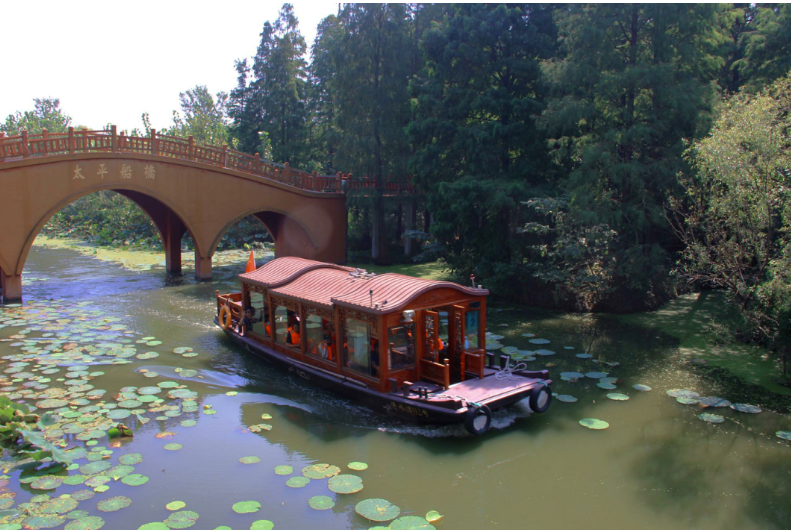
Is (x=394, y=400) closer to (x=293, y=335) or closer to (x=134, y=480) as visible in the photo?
(x=293, y=335)

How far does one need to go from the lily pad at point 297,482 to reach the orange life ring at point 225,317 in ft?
21.8

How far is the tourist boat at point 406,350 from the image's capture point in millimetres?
8680

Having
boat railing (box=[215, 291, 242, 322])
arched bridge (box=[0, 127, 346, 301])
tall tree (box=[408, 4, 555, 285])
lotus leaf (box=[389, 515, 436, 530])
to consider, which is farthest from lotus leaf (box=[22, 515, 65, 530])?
tall tree (box=[408, 4, 555, 285])

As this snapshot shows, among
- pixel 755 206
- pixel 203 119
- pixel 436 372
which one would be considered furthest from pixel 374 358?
pixel 203 119

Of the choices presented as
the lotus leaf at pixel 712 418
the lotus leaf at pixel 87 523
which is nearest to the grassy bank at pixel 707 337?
the lotus leaf at pixel 712 418

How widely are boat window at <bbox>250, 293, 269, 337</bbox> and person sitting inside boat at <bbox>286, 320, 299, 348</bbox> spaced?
0.86 meters

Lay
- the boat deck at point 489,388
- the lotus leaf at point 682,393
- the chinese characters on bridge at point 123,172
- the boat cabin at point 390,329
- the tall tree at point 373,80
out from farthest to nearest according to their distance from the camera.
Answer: the tall tree at point 373,80 → the chinese characters on bridge at point 123,172 → the lotus leaf at point 682,393 → the boat cabin at point 390,329 → the boat deck at point 489,388

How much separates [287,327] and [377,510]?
5.29 metres

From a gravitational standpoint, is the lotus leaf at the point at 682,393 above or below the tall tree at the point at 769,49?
below

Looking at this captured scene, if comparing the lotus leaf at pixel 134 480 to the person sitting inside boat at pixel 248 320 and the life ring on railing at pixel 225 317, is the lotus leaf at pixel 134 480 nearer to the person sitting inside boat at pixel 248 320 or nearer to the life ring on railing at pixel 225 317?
the person sitting inside boat at pixel 248 320

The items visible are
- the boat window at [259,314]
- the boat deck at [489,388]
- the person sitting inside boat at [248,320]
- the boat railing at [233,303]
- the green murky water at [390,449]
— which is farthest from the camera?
the boat railing at [233,303]

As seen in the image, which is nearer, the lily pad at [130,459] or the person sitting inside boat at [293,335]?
the lily pad at [130,459]

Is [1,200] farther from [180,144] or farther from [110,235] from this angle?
[110,235]

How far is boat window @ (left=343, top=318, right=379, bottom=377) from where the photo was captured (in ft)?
30.1
